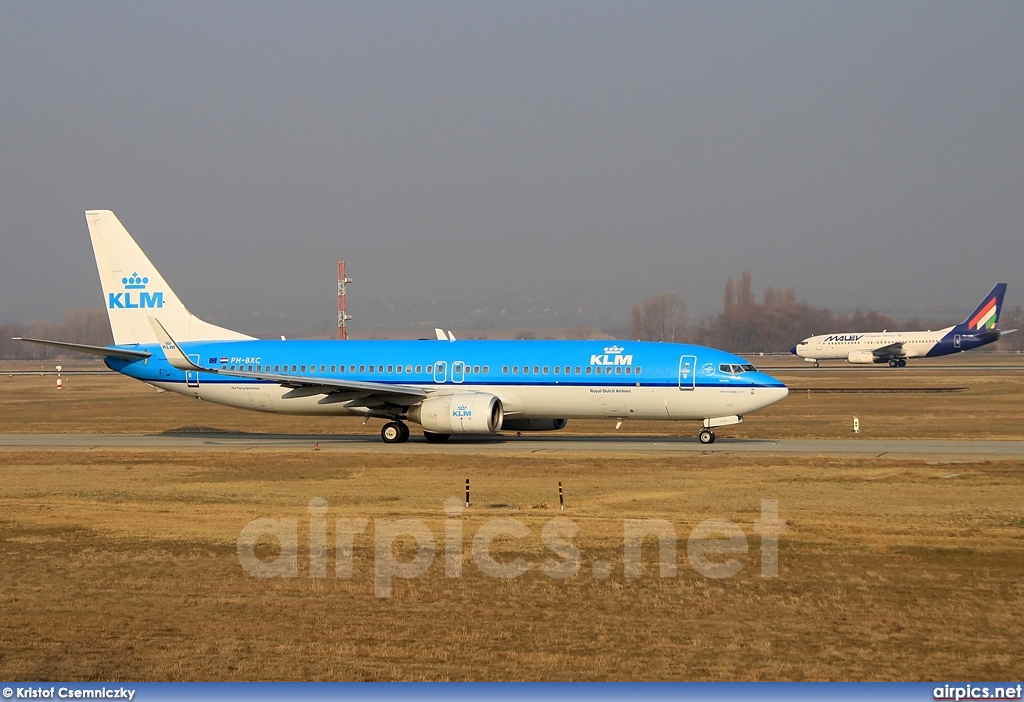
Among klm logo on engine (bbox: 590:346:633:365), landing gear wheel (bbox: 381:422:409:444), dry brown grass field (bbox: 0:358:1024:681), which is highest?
klm logo on engine (bbox: 590:346:633:365)

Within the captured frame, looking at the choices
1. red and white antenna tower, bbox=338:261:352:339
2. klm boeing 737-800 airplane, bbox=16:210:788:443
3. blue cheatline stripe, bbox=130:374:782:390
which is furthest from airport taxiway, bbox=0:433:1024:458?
red and white antenna tower, bbox=338:261:352:339

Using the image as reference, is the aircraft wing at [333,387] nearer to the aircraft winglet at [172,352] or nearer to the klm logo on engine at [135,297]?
the aircraft winglet at [172,352]

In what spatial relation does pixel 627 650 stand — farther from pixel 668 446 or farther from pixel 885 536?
pixel 668 446

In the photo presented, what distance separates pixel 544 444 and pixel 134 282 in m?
17.9

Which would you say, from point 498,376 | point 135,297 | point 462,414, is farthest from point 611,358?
point 135,297

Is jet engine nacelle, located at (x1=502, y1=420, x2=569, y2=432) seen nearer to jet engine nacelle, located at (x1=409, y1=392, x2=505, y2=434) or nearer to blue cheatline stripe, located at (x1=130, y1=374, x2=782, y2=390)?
blue cheatline stripe, located at (x1=130, y1=374, x2=782, y2=390)

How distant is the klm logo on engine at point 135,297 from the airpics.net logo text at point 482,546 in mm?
23185

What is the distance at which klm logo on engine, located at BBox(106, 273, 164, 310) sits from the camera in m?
42.2

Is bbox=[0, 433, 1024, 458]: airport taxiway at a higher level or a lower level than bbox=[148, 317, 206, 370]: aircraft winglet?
lower

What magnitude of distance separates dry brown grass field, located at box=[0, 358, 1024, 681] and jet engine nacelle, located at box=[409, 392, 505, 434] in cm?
369

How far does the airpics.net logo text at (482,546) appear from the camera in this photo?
16.5m

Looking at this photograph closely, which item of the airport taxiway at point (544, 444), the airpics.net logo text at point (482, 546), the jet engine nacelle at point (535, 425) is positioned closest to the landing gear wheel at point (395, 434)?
the airport taxiway at point (544, 444)

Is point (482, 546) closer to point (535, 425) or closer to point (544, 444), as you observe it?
point (544, 444)

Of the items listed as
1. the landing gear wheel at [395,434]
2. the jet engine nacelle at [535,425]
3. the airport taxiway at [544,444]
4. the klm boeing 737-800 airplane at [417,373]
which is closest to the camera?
the airport taxiway at [544,444]
